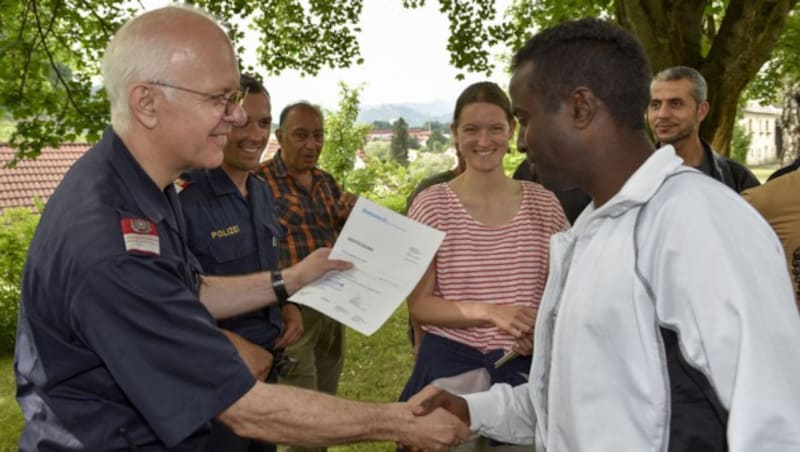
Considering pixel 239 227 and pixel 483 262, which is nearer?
pixel 483 262

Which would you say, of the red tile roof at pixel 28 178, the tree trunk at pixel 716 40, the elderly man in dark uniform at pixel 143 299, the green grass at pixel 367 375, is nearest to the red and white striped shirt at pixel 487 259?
the elderly man in dark uniform at pixel 143 299

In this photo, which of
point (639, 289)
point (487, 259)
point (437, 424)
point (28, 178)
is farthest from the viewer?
point (28, 178)

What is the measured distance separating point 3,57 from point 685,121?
26.5 ft

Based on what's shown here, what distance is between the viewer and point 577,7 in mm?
10812

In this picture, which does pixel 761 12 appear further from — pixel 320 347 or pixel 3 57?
pixel 3 57

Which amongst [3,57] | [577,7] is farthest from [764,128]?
[3,57]

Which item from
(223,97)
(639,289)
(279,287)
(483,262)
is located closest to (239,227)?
(279,287)

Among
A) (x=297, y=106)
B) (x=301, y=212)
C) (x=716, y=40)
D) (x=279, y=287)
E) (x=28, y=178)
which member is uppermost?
(x=716, y=40)

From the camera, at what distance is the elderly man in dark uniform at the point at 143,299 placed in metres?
1.89

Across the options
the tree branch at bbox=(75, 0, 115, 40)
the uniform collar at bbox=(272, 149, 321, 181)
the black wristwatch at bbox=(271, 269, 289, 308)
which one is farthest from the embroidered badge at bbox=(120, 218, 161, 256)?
the tree branch at bbox=(75, 0, 115, 40)

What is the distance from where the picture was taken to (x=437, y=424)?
8.72 feet

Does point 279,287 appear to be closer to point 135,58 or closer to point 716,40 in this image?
point 135,58

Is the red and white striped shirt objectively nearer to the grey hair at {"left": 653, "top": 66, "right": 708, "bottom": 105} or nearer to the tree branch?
the grey hair at {"left": 653, "top": 66, "right": 708, "bottom": 105}

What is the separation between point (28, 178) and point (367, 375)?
19.3 m
